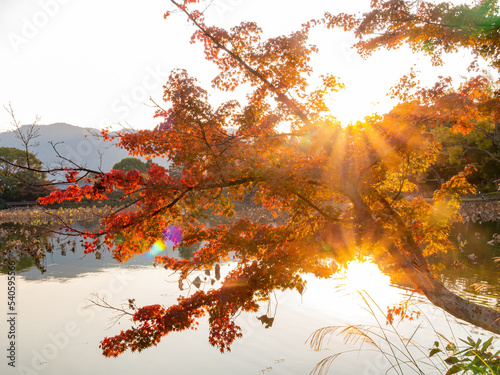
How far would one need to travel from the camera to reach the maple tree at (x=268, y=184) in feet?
25.9

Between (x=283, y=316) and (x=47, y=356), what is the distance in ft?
22.8

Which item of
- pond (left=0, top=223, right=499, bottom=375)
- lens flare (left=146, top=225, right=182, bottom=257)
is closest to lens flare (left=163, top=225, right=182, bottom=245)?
lens flare (left=146, top=225, right=182, bottom=257)

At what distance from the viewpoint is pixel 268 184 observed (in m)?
8.22

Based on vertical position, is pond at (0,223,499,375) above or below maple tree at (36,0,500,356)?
below

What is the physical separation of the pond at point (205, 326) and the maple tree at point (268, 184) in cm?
135

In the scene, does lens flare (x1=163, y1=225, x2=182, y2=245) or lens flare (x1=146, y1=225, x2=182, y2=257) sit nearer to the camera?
lens flare (x1=146, y1=225, x2=182, y2=257)

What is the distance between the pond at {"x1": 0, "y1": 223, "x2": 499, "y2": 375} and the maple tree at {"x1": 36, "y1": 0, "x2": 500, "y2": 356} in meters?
1.35

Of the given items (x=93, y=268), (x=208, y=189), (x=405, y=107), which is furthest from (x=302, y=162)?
(x=93, y=268)

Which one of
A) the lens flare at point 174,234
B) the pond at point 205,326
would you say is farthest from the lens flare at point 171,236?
the pond at point 205,326

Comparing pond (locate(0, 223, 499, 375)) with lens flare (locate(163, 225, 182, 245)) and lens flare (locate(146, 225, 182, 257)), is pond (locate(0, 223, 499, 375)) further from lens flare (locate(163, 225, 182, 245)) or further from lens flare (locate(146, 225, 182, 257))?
lens flare (locate(163, 225, 182, 245))

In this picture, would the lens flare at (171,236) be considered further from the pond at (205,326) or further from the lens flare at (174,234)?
the pond at (205,326)

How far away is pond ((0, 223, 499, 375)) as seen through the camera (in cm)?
927

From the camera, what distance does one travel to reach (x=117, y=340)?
8.36 metres

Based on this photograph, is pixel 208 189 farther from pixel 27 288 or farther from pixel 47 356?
pixel 27 288
